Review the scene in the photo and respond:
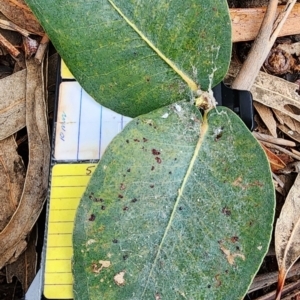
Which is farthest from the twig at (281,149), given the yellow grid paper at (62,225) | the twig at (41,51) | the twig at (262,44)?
the twig at (41,51)

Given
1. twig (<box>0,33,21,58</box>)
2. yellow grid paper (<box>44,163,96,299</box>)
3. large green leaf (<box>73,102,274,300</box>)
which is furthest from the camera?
twig (<box>0,33,21,58</box>)

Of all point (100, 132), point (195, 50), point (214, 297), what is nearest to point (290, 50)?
point (195, 50)

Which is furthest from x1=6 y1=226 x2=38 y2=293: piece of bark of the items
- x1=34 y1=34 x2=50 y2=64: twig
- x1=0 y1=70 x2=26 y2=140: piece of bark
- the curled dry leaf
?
the curled dry leaf

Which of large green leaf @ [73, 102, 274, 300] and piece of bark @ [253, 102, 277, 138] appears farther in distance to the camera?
piece of bark @ [253, 102, 277, 138]

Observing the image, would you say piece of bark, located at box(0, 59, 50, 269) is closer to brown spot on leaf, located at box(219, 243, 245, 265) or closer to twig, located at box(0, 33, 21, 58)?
twig, located at box(0, 33, 21, 58)

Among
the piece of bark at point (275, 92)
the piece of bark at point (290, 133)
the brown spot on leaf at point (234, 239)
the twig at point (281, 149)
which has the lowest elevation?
the brown spot on leaf at point (234, 239)

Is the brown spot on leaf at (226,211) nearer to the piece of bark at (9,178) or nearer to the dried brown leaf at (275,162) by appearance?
the dried brown leaf at (275,162)
